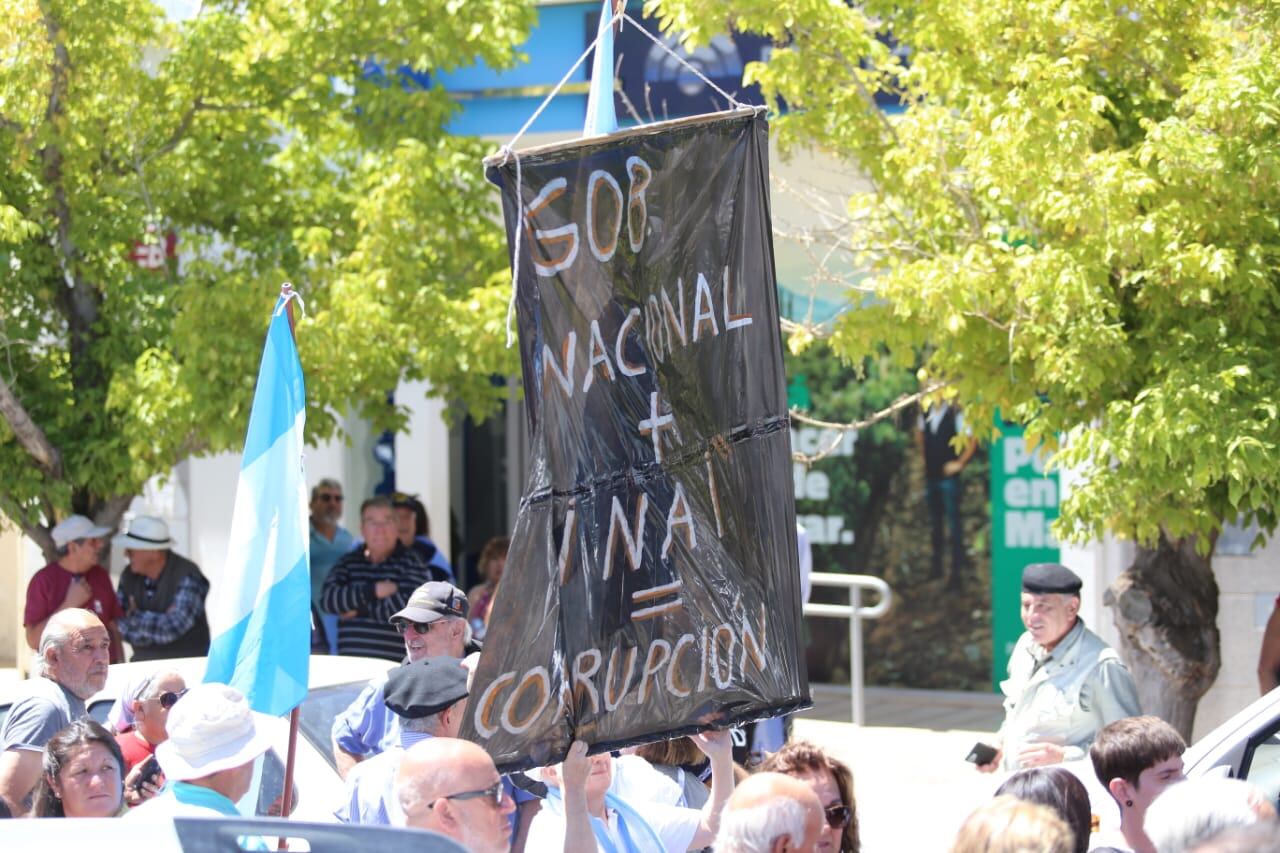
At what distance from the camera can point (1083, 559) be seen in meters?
11.2

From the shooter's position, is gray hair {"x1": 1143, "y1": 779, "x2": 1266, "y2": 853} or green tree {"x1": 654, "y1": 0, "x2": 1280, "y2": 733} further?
green tree {"x1": 654, "y1": 0, "x2": 1280, "y2": 733}

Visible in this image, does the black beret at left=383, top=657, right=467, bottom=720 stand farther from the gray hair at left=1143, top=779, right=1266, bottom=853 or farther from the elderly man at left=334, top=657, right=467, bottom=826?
the gray hair at left=1143, top=779, right=1266, bottom=853

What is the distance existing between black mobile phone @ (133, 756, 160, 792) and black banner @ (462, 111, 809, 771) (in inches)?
82.2

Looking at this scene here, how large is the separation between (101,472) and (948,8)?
510cm

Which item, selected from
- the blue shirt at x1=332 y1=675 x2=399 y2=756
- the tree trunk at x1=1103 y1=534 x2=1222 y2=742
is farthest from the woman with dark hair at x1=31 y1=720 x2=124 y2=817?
the tree trunk at x1=1103 y1=534 x2=1222 y2=742

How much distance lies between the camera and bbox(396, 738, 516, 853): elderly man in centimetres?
386

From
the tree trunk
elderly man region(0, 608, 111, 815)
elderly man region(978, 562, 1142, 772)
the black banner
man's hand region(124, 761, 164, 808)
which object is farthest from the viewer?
the tree trunk

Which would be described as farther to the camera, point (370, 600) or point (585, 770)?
point (370, 600)

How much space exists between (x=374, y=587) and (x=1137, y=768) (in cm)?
534

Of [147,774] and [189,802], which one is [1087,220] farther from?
[189,802]

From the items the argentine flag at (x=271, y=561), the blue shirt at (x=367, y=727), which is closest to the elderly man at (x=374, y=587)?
the blue shirt at (x=367, y=727)

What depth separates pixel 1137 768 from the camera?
4824mm

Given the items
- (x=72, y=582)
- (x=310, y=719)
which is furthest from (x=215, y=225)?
(x=310, y=719)

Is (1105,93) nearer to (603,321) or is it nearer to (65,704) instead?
(603,321)
